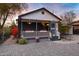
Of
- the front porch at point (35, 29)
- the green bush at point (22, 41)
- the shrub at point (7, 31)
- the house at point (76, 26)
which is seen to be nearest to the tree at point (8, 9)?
the shrub at point (7, 31)

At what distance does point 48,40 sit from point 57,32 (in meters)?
0.24

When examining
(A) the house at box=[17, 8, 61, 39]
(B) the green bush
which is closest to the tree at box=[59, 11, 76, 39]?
(A) the house at box=[17, 8, 61, 39]

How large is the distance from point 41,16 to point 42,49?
24.8 inches

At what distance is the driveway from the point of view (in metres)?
4.16

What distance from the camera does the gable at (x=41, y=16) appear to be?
4.24m

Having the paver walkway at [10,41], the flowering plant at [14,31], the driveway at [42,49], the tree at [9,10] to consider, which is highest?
the tree at [9,10]

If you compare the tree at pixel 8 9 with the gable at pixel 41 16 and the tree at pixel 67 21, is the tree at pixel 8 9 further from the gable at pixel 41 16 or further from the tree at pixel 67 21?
the tree at pixel 67 21

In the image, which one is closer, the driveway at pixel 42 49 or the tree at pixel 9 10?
the driveway at pixel 42 49

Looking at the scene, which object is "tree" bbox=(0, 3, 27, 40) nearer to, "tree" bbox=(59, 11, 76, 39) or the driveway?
the driveway

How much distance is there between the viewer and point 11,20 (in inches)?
168

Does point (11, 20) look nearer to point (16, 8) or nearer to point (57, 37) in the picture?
point (16, 8)

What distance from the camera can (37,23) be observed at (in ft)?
13.9

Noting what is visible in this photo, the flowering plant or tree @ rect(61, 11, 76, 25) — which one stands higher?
tree @ rect(61, 11, 76, 25)

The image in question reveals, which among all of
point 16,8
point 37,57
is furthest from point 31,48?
point 16,8
